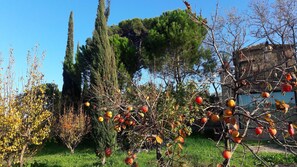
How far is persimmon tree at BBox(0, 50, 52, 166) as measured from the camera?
692 cm

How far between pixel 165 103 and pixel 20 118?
448 centimetres

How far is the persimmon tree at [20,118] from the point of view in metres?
6.92

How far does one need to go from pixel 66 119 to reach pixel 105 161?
4603 millimetres

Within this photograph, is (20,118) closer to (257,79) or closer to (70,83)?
(257,79)

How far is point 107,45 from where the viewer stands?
→ 10945 mm

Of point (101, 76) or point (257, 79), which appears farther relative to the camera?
point (101, 76)

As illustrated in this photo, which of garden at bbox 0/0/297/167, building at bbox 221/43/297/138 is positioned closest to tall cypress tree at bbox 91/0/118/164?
garden at bbox 0/0/297/167

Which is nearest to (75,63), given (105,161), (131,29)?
(131,29)

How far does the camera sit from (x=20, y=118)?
7328 mm

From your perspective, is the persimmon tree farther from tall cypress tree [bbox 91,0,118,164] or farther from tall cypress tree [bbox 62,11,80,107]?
tall cypress tree [bbox 62,11,80,107]

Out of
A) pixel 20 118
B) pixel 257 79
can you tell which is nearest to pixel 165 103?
pixel 257 79

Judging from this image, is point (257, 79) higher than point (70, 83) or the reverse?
the reverse

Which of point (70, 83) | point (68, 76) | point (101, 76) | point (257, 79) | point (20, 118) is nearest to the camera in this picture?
point (257, 79)

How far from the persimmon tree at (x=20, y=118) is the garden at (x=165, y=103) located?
1.0 inches
